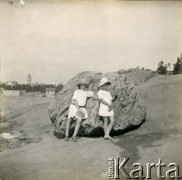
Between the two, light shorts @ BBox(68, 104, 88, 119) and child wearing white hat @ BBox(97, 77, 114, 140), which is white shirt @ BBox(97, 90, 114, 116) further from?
light shorts @ BBox(68, 104, 88, 119)

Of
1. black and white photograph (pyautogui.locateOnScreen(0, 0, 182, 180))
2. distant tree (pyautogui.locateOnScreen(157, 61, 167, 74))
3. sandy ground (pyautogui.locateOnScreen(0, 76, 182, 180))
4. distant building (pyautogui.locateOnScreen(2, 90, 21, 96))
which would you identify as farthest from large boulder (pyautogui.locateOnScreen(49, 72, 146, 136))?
distant building (pyautogui.locateOnScreen(2, 90, 21, 96))

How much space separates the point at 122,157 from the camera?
5070mm

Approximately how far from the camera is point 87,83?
5.35 metres

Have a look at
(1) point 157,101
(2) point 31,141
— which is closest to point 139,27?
(1) point 157,101

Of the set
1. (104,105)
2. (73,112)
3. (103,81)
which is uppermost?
(103,81)

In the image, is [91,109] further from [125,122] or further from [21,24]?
[21,24]

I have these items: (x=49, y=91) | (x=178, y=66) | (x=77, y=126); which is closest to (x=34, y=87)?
(x=49, y=91)

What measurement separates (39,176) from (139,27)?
2651mm

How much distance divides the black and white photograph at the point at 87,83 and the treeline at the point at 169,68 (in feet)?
0.05

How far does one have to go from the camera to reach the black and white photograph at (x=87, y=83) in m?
5.18

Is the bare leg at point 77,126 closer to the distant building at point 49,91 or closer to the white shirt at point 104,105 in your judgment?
the white shirt at point 104,105

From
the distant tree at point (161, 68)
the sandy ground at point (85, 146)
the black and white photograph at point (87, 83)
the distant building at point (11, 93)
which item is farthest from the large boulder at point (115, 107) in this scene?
the distant building at point (11, 93)

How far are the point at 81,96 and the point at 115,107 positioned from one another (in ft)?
1.75

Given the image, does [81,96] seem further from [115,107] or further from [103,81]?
[115,107]
